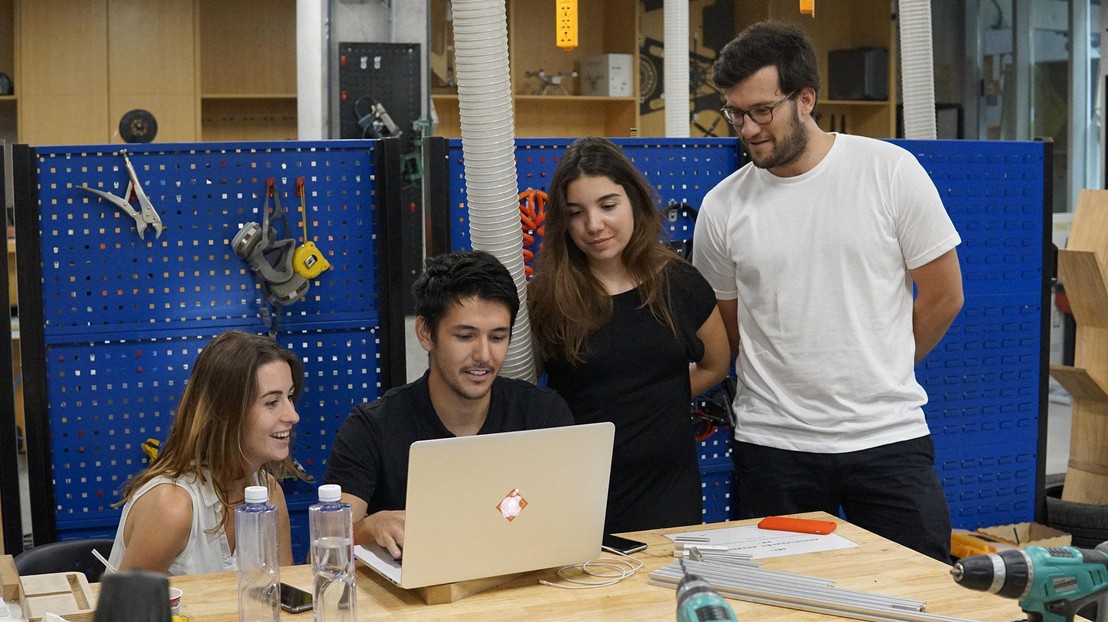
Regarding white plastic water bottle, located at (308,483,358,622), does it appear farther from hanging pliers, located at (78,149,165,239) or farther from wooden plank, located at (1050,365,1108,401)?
wooden plank, located at (1050,365,1108,401)

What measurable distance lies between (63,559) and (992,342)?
2.70 metres

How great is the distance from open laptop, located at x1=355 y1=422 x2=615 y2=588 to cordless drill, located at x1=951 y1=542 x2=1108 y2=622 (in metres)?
0.68

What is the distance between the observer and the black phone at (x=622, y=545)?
207cm

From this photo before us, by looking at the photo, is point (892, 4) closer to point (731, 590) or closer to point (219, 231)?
point (219, 231)

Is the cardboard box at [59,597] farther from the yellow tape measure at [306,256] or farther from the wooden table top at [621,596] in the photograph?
the yellow tape measure at [306,256]

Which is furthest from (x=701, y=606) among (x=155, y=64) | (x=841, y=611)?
(x=155, y=64)

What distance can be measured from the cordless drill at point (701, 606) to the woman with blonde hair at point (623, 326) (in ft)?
4.13

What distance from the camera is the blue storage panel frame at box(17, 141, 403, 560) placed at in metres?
2.71

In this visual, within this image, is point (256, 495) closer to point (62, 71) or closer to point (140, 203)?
point (140, 203)

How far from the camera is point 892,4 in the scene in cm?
870

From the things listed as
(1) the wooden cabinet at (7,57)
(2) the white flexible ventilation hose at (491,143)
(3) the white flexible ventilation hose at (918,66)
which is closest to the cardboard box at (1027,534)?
(3) the white flexible ventilation hose at (918,66)

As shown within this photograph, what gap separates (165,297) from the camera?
110 inches

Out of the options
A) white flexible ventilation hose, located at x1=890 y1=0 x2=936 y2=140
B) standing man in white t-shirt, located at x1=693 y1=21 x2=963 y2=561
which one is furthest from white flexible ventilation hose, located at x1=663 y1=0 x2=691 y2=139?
standing man in white t-shirt, located at x1=693 y1=21 x2=963 y2=561

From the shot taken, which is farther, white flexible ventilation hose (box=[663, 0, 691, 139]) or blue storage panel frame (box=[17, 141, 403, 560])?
white flexible ventilation hose (box=[663, 0, 691, 139])
